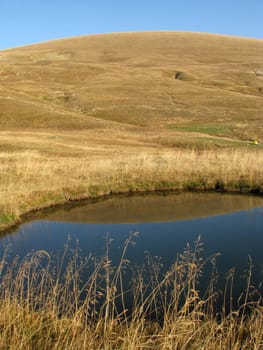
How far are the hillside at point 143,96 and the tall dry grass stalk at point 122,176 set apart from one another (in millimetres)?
9763

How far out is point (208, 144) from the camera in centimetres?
3131

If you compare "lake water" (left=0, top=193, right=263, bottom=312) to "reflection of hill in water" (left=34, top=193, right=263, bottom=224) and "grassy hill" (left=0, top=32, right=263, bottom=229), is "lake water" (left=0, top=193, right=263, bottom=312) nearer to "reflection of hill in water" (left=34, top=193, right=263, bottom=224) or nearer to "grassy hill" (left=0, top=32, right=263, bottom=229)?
"reflection of hill in water" (left=34, top=193, right=263, bottom=224)

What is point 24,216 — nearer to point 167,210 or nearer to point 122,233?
point 122,233

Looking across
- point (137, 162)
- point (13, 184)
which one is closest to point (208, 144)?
point (137, 162)

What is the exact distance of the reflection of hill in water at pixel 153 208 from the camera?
15398 mm

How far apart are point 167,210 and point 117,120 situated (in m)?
36.0

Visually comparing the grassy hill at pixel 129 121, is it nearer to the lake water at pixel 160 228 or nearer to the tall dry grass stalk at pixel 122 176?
the tall dry grass stalk at pixel 122 176

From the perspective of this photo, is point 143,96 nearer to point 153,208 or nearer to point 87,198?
point 87,198

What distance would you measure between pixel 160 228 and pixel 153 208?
2.68 meters

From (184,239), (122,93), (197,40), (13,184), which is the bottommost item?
(184,239)

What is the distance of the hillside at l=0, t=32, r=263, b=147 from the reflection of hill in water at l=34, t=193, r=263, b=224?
13071 mm

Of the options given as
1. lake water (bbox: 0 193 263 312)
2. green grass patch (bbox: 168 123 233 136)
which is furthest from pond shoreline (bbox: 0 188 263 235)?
green grass patch (bbox: 168 123 233 136)

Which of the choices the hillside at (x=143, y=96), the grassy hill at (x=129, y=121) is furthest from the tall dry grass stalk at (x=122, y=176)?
the hillside at (x=143, y=96)

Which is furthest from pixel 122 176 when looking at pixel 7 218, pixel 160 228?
pixel 7 218
